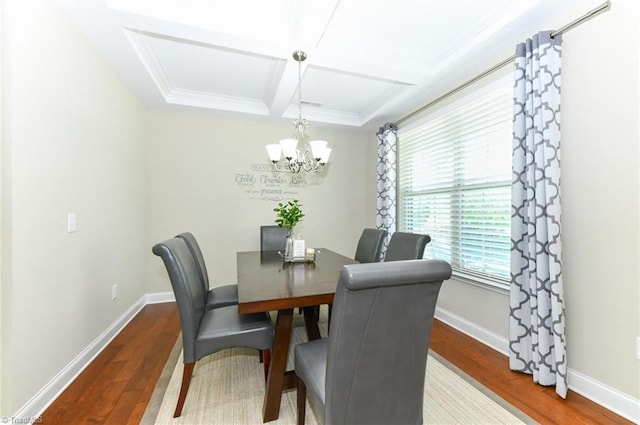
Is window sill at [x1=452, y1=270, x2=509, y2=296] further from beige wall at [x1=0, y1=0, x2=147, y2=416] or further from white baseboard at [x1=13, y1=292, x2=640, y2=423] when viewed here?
beige wall at [x1=0, y1=0, x2=147, y2=416]

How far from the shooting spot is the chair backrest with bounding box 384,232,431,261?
6.84ft

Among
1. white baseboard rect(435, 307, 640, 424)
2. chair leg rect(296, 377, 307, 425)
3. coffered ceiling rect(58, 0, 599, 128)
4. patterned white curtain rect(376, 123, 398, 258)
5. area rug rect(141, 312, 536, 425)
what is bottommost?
area rug rect(141, 312, 536, 425)

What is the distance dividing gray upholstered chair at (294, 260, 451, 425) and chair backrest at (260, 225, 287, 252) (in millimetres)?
2134

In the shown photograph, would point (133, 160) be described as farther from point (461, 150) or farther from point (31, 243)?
point (461, 150)

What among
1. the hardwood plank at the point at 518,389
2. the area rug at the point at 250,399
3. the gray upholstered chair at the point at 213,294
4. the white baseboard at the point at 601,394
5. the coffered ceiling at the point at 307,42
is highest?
the coffered ceiling at the point at 307,42

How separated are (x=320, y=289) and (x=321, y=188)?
111 inches

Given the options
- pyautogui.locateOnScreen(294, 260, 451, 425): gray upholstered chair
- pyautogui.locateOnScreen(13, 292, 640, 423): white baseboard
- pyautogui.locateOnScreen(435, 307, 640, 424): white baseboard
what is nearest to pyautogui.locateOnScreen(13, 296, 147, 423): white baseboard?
pyautogui.locateOnScreen(13, 292, 640, 423): white baseboard

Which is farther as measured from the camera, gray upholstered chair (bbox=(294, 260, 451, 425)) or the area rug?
the area rug

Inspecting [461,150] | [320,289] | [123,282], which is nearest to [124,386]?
[123,282]

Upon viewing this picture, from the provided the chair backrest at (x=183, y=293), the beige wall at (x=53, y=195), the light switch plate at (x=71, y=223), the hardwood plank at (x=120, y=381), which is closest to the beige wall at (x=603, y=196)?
the chair backrest at (x=183, y=293)

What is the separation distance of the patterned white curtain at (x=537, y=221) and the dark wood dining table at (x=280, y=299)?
1.34 metres

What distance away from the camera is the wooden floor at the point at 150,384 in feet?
5.21

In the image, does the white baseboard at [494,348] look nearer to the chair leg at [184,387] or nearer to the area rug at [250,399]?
the area rug at [250,399]

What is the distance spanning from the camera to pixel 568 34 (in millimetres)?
1844
